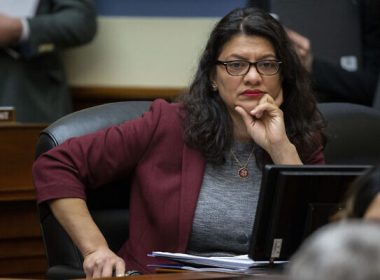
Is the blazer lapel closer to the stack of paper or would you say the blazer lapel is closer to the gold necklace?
the gold necklace

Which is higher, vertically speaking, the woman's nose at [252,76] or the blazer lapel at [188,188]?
the woman's nose at [252,76]

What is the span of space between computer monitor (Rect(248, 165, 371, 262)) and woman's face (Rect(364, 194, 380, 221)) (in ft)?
2.44

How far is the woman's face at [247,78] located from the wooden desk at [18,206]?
77cm

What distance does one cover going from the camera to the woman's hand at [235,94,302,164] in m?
2.37

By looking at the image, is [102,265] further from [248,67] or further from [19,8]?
[19,8]

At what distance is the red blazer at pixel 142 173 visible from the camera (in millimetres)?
2344

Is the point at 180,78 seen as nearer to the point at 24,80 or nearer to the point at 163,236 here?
the point at 24,80

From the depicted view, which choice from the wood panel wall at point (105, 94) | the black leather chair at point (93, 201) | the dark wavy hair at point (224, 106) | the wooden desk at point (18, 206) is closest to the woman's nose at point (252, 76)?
the dark wavy hair at point (224, 106)

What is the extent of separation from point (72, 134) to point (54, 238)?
28 cm

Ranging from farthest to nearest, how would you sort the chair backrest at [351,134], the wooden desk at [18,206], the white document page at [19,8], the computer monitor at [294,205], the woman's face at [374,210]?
the white document page at [19,8], the wooden desk at [18,206], the chair backrest at [351,134], the computer monitor at [294,205], the woman's face at [374,210]

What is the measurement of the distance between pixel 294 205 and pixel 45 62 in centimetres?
228

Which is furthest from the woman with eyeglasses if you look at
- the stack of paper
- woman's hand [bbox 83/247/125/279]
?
the stack of paper

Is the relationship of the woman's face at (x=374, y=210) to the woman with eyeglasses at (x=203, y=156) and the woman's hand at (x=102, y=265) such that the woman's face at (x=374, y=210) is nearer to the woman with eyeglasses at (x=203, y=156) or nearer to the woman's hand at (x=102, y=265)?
the woman's hand at (x=102, y=265)

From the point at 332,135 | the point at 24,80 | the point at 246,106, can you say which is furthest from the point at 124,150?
the point at 24,80
